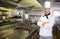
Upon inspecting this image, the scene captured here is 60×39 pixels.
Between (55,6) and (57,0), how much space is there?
0.30m

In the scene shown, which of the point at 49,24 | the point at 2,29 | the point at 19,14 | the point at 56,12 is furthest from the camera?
the point at 56,12

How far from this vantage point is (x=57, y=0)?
7.68 m

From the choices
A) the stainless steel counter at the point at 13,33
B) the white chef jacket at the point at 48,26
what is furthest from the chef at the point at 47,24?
the stainless steel counter at the point at 13,33

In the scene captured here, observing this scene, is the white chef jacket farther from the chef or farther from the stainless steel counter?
the stainless steel counter

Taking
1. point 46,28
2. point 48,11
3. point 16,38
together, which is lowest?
point 16,38

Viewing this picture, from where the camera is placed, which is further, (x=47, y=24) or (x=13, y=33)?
(x=13, y=33)

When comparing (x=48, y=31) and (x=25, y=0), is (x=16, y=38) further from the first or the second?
(x=25, y=0)

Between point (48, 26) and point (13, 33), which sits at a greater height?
point (48, 26)

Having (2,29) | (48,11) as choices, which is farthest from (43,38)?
(2,29)

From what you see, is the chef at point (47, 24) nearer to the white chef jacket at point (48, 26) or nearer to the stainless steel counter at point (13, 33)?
the white chef jacket at point (48, 26)

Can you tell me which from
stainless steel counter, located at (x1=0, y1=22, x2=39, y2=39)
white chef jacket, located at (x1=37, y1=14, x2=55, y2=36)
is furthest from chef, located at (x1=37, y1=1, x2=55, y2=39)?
stainless steel counter, located at (x1=0, y1=22, x2=39, y2=39)

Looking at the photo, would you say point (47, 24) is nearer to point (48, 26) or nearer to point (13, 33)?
point (48, 26)

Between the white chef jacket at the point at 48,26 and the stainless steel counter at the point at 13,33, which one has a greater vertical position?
the white chef jacket at the point at 48,26

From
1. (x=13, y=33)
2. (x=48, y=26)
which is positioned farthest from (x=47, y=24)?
(x=13, y=33)
